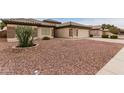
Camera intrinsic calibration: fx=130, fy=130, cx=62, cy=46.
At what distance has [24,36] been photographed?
306 inches

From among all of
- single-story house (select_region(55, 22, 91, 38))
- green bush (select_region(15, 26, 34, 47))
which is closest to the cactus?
green bush (select_region(15, 26, 34, 47))

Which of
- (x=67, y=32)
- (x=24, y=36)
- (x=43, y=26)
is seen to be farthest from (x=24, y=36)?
(x=67, y=32)

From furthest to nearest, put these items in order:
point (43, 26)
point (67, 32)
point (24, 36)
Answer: point (67, 32) < point (43, 26) < point (24, 36)

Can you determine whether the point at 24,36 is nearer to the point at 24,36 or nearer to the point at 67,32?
the point at 24,36

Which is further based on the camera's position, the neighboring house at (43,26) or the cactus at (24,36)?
the cactus at (24,36)

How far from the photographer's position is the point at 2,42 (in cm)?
667

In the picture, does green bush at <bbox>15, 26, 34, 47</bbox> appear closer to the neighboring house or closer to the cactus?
the cactus

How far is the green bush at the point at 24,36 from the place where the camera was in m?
7.50

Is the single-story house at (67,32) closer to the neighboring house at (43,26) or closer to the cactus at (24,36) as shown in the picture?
the neighboring house at (43,26)

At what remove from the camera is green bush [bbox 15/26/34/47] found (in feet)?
24.6

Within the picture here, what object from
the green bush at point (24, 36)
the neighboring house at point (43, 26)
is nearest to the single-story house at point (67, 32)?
the neighboring house at point (43, 26)
